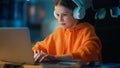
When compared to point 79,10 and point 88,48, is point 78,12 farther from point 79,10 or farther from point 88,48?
point 88,48

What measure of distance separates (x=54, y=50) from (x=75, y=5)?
35 cm

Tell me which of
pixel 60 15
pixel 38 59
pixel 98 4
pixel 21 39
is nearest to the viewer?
pixel 21 39

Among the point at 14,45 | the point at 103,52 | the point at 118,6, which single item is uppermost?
the point at 118,6

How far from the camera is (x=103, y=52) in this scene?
2.28m

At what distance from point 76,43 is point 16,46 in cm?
52

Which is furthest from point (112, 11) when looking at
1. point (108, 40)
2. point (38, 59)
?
point (38, 59)

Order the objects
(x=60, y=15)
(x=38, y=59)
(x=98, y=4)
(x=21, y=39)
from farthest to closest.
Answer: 1. (x=98, y=4)
2. (x=60, y=15)
3. (x=38, y=59)
4. (x=21, y=39)

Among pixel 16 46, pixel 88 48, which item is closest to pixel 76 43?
pixel 88 48

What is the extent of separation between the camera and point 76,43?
6.91ft

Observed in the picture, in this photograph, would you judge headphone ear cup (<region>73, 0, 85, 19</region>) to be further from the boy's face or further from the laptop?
the laptop

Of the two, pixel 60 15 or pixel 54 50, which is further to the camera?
pixel 54 50

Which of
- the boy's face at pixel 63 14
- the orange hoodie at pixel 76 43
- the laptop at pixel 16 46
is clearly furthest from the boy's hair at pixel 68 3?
the laptop at pixel 16 46

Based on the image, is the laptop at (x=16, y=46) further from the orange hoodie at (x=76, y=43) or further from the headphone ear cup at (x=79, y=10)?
the headphone ear cup at (x=79, y=10)

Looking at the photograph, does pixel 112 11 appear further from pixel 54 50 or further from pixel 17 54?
pixel 17 54
